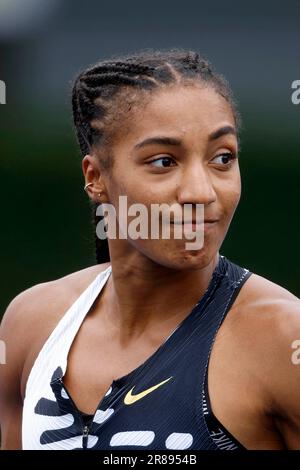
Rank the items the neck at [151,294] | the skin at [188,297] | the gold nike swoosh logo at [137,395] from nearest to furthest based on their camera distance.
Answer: the skin at [188,297], the gold nike swoosh logo at [137,395], the neck at [151,294]

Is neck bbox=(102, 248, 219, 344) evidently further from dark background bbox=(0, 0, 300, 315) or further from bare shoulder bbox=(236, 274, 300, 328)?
dark background bbox=(0, 0, 300, 315)

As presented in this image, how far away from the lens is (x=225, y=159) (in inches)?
84.1

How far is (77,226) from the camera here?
5.72 metres

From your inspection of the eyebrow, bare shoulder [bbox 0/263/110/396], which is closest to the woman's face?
the eyebrow

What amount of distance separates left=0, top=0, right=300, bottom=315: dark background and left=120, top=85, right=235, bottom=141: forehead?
11.1 ft

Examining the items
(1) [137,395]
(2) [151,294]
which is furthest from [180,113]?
(1) [137,395]

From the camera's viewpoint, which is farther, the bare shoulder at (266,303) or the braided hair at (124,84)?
the braided hair at (124,84)

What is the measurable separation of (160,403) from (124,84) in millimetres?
761

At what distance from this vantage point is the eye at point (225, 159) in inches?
83.2

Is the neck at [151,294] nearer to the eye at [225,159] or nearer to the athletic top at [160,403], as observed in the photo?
the athletic top at [160,403]

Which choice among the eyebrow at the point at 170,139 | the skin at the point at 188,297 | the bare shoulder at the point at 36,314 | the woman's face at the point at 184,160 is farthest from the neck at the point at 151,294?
the eyebrow at the point at 170,139

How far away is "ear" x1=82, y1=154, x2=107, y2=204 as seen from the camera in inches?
91.6

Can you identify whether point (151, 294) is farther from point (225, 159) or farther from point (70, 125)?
point (70, 125)

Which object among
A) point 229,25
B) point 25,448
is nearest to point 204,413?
point 25,448
